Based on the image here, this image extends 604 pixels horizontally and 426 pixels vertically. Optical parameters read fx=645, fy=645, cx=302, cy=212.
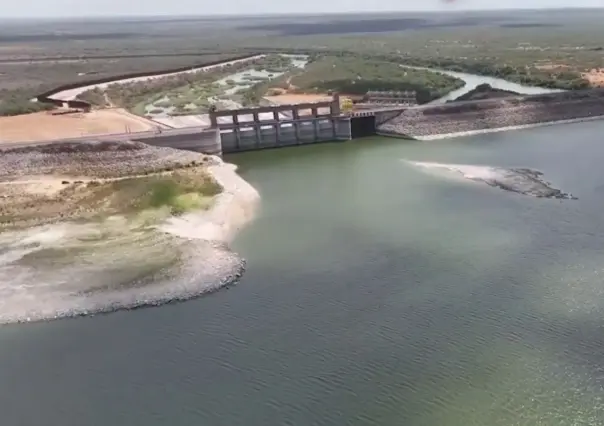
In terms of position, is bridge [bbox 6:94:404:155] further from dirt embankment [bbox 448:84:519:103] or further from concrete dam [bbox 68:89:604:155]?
dirt embankment [bbox 448:84:519:103]

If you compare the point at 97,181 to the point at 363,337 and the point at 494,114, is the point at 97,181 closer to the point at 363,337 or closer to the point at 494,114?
the point at 363,337

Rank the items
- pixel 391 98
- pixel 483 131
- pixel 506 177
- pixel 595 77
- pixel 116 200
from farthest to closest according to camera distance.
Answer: pixel 595 77 → pixel 391 98 → pixel 483 131 → pixel 506 177 → pixel 116 200

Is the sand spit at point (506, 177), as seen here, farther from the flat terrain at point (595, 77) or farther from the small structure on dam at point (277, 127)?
the flat terrain at point (595, 77)

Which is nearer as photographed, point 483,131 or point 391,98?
point 483,131

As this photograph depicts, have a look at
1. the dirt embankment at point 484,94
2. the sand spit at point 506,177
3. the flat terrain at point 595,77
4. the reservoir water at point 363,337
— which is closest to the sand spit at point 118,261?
the reservoir water at point 363,337

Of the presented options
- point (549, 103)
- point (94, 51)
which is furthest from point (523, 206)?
point (94, 51)

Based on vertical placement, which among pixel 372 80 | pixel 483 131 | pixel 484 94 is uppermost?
pixel 372 80

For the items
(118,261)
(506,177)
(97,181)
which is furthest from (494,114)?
(118,261)

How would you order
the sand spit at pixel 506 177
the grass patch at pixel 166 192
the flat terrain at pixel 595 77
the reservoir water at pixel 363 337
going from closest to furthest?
→ the reservoir water at pixel 363 337 < the grass patch at pixel 166 192 < the sand spit at pixel 506 177 < the flat terrain at pixel 595 77
